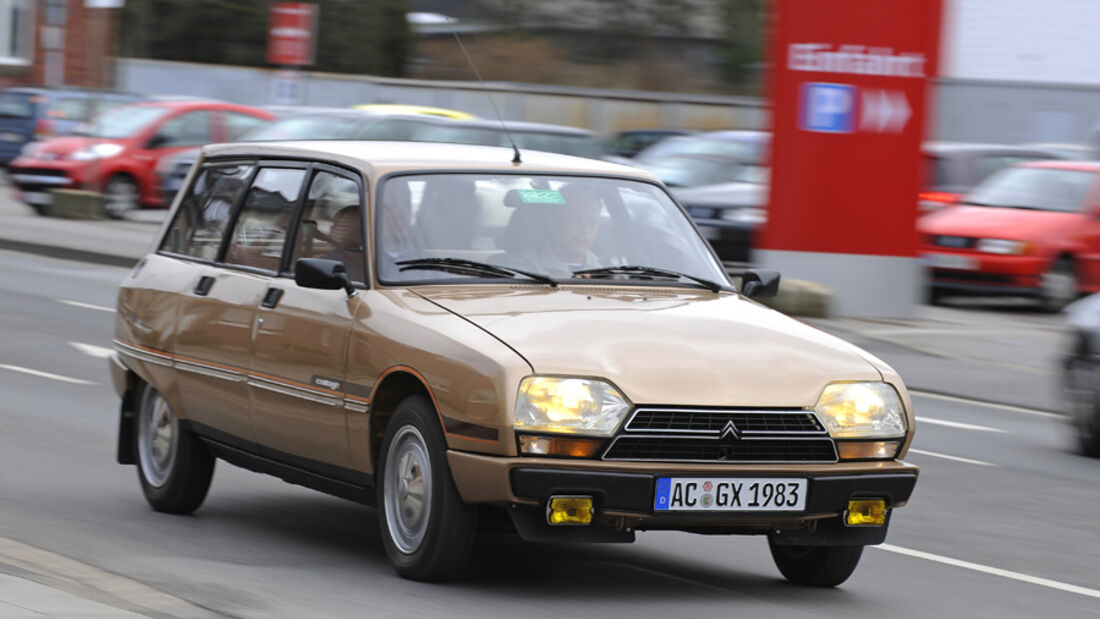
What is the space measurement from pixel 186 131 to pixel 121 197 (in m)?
1.39

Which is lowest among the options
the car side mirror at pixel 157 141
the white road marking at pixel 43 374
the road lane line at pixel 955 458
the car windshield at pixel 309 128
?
the white road marking at pixel 43 374

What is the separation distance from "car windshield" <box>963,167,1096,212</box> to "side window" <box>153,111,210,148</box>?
459 inches

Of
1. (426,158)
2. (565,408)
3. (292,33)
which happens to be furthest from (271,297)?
(292,33)

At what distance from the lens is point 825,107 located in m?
20.3

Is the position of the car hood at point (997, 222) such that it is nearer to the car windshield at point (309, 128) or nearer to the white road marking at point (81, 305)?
the car windshield at point (309, 128)

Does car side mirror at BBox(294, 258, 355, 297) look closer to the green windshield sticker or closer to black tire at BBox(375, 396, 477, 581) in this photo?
black tire at BBox(375, 396, 477, 581)

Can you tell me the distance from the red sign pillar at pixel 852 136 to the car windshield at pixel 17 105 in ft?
74.2

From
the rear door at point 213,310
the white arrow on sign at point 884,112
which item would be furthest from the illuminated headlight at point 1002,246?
the rear door at point 213,310

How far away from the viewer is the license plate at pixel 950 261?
74.9ft

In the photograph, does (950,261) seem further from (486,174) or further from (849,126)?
(486,174)

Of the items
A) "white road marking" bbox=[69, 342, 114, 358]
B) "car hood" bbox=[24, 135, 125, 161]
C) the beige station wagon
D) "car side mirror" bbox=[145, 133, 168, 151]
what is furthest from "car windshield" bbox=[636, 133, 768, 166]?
the beige station wagon

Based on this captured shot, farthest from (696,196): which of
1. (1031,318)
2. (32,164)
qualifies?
(32,164)

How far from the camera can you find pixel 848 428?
6391mm

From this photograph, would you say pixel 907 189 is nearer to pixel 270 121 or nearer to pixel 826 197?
pixel 826 197
